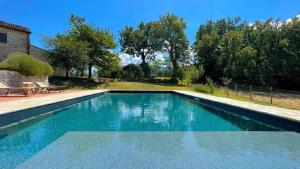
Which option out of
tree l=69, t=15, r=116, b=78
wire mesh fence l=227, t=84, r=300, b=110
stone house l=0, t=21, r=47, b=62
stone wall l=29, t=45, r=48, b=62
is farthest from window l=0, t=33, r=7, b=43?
wire mesh fence l=227, t=84, r=300, b=110

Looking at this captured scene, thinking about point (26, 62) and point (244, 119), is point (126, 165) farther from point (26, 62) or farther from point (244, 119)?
point (26, 62)

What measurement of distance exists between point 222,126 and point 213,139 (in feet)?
5.93

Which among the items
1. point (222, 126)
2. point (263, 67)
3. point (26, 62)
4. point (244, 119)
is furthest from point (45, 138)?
point (263, 67)

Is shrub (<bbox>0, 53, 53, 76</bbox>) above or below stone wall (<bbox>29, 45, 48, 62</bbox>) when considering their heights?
below

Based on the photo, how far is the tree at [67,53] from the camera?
22.3 m

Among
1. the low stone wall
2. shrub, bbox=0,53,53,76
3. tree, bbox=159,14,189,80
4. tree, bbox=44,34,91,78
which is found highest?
tree, bbox=159,14,189,80

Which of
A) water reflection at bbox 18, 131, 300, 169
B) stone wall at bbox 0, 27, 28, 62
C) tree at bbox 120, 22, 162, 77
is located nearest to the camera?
water reflection at bbox 18, 131, 300, 169

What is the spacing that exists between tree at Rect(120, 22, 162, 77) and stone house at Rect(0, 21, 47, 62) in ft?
52.3

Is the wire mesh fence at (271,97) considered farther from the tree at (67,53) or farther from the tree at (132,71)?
the tree at (132,71)

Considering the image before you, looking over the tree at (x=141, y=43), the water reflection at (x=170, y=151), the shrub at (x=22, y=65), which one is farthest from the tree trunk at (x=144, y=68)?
the water reflection at (x=170, y=151)

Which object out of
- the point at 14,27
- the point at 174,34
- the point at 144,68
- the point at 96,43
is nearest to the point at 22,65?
the point at 14,27

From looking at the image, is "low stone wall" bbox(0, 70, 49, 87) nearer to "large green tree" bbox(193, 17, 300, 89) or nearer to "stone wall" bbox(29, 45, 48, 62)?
"stone wall" bbox(29, 45, 48, 62)

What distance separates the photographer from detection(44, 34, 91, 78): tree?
22328 millimetres

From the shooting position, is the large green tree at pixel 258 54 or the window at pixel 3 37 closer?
the window at pixel 3 37
